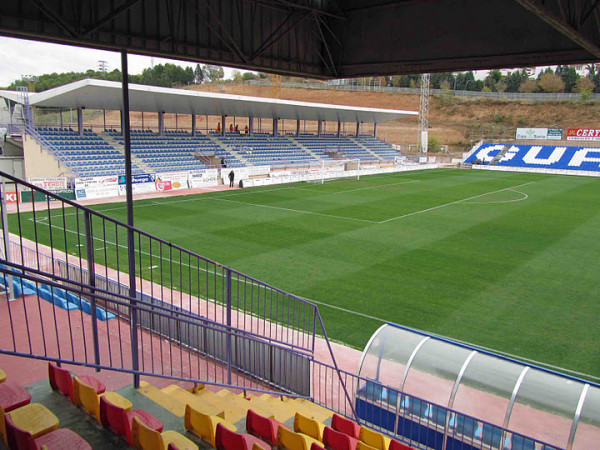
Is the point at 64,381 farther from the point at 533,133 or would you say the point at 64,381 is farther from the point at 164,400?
the point at 533,133

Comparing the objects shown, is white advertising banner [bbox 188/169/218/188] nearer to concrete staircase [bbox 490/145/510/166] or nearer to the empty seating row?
the empty seating row

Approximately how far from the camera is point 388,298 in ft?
45.2

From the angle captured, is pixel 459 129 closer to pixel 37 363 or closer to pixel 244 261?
pixel 244 261

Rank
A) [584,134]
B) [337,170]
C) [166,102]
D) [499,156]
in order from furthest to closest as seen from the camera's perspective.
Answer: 1. [499,156]
2. [584,134]
3. [337,170]
4. [166,102]

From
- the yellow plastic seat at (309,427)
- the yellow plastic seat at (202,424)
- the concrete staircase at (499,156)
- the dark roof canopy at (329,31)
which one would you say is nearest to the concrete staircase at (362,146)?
the concrete staircase at (499,156)

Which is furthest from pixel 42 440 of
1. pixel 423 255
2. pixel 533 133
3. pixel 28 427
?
pixel 533 133

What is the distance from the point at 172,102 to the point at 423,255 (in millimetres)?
25481

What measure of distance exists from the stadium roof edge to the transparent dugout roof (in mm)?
24960

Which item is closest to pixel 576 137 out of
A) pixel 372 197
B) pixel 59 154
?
pixel 372 197

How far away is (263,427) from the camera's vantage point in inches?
230

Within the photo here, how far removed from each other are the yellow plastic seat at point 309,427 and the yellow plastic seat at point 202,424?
1246 millimetres

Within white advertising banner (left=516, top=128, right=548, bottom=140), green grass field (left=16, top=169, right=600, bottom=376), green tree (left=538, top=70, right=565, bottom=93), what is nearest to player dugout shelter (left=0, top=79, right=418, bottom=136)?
green grass field (left=16, top=169, right=600, bottom=376)

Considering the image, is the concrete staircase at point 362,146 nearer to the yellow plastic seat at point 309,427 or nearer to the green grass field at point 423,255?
the green grass field at point 423,255

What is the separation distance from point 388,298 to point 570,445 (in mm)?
7588
